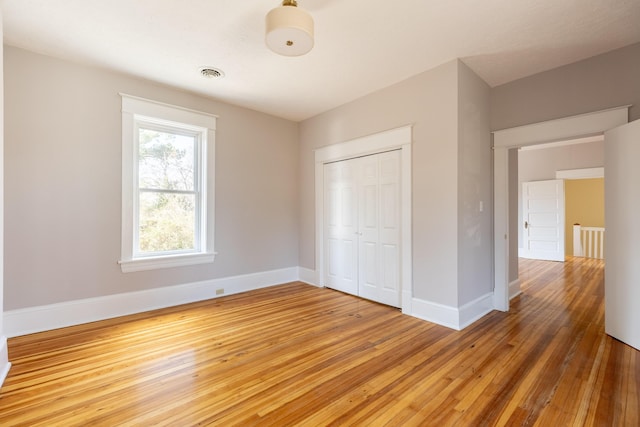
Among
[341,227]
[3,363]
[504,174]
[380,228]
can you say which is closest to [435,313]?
[380,228]

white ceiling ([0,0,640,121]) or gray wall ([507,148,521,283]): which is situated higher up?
white ceiling ([0,0,640,121])

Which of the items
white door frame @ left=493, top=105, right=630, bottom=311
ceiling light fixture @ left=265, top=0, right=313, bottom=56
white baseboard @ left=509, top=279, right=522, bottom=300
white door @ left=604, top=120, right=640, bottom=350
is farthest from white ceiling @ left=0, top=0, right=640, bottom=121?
white baseboard @ left=509, top=279, right=522, bottom=300

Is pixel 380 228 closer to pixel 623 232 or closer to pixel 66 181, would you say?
pixel 623 232

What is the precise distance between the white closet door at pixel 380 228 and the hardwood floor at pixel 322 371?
1.54 ft

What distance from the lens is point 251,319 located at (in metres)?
3.23

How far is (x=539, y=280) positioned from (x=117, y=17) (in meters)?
6.78

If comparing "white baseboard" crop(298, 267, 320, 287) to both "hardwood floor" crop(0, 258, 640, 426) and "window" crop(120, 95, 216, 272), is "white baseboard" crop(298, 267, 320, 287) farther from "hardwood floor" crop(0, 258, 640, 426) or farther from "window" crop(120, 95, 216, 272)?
"window" crop(120, 95, 216, 272)

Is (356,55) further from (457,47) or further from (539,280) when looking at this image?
(539,280)

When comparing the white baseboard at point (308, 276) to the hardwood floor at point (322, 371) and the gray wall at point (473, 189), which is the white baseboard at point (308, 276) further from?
the gray wall at point (473, 189)

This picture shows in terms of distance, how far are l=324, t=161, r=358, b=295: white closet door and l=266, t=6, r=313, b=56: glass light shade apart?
2258mm

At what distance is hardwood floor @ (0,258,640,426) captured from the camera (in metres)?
1.71

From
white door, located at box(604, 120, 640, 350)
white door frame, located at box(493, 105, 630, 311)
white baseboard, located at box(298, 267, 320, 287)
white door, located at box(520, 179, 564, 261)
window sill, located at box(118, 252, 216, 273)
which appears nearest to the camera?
white door, located at box(604, 120, 640, 350)

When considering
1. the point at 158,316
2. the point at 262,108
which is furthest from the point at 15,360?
the point at 262,108

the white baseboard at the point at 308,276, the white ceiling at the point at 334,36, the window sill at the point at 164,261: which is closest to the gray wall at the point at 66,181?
the window sill at the point at 164,261
